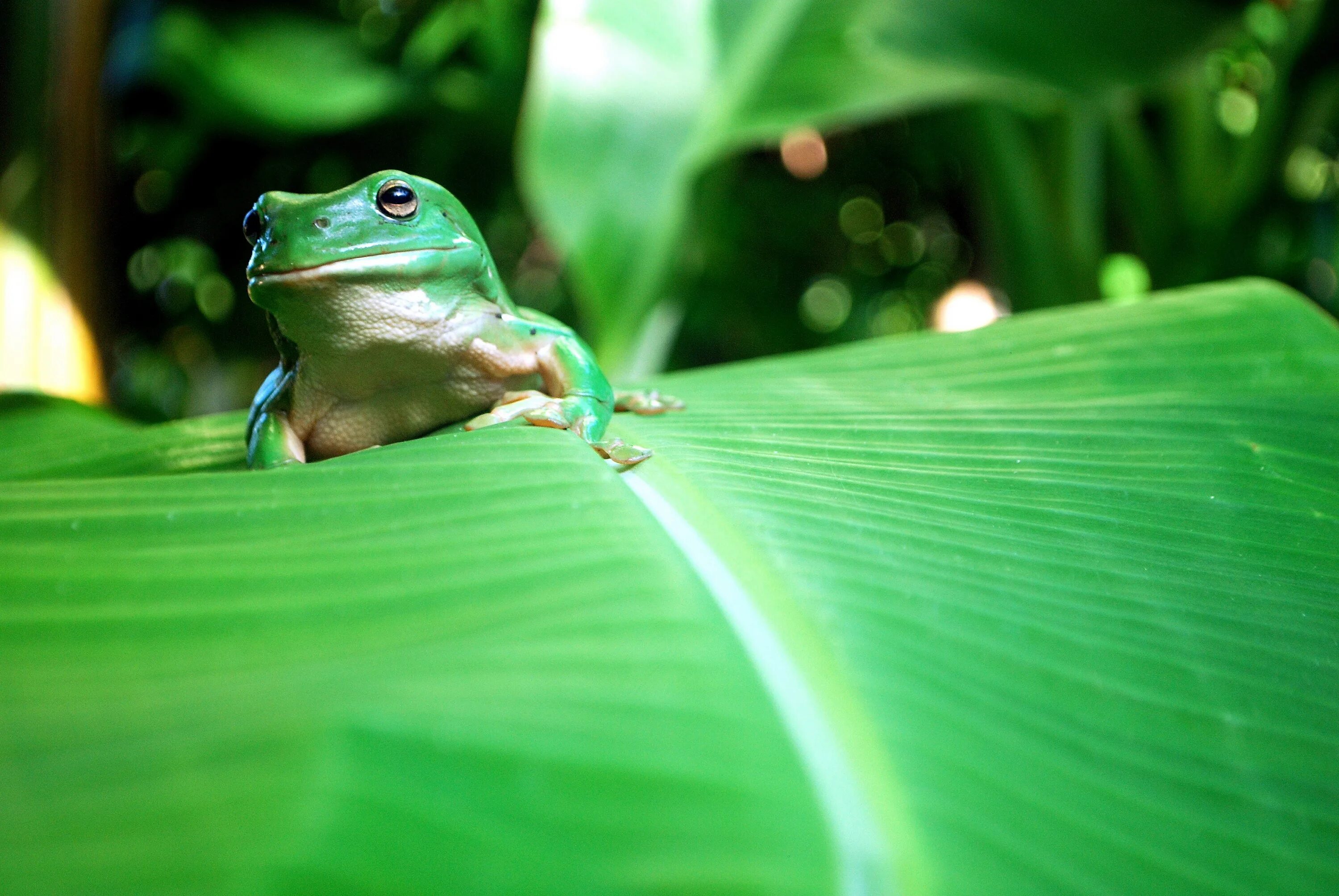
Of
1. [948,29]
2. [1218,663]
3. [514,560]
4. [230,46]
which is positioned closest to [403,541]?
[514,560]

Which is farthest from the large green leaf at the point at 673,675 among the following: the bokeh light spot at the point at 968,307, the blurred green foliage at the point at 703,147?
the bokeh light spot at the point at 968,307

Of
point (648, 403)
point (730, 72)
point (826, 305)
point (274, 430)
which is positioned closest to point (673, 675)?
point (648, 403)

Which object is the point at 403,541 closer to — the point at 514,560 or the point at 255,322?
the point at 514,560

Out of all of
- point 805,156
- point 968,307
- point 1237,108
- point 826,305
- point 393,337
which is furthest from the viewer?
point 826,305

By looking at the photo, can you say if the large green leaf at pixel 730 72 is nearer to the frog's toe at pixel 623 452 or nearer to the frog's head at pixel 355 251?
the frog's head at pixel 355 251

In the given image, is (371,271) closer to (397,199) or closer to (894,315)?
(397,199)

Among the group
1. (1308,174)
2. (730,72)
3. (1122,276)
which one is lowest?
(1122,276)

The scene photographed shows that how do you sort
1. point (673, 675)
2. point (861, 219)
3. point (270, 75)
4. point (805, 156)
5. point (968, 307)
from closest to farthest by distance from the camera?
1. point (673, 675)
2. point (270, 75)
3. point (805, 156)
4. point (968, 307)
5. point (861, 219)
